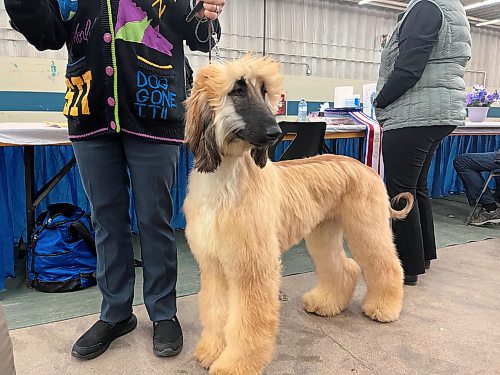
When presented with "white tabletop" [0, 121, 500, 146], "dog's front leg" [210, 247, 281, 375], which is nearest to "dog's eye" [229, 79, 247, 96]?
"dog's front leg" [210, 247, 281, 375]

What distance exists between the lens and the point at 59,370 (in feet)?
4.58

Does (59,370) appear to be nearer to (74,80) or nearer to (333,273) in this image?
(74,80)

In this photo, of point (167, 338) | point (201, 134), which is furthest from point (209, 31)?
point (167, 338)

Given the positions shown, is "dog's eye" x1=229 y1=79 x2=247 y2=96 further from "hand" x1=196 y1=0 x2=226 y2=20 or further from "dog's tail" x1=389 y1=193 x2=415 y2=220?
"dog's tail" x1=389 y1=193 x2=415 y2=220

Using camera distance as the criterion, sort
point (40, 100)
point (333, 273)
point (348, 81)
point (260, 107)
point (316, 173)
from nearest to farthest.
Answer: point (260, 107) → point (316, 173) → point (333, 273) → point (40, 100) → point (348, 81)

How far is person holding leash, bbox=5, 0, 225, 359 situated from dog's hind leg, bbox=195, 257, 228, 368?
14 cm

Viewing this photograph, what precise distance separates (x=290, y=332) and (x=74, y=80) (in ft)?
4.06

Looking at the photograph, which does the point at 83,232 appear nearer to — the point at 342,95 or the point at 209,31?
the point at 209,31

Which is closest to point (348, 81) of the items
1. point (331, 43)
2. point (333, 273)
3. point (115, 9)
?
point (331, 43)

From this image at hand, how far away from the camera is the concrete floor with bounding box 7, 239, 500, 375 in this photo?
4.69 feet

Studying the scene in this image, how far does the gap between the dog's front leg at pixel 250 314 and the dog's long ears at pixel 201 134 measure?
11.8 inches

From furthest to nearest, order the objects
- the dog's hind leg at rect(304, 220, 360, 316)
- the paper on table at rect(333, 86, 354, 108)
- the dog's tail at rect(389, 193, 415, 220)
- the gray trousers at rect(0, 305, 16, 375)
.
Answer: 1. the paper on table at rect(333, 86, 354, 108)
2. the dog's tail at rect(389, 193, 415, 220)
3. the dog's hind leg at rect(304, 220, 360, 316)
4. the gray trousers at rect(0, 305, 16, 375)

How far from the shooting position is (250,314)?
1.29m

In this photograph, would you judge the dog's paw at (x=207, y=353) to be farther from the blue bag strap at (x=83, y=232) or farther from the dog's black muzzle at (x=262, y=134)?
the blue bag strap at (x=83, y=232)
